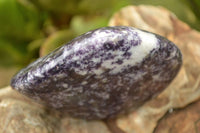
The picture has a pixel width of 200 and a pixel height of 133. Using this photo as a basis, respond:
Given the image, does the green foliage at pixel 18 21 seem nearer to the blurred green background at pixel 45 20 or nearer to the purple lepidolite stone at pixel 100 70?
the blurred green background at pixel 45 20

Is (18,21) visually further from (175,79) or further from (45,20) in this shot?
(175,79)

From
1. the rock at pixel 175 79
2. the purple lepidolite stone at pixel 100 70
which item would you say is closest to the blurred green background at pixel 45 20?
the rock at pixel 175 79

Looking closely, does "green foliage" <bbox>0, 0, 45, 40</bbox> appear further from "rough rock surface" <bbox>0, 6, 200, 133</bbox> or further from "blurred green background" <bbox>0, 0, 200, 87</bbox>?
"rough rock surface" <bbox>0, 6, 200, 133</bbox>

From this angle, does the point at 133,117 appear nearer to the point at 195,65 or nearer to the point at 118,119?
the point at 118,119

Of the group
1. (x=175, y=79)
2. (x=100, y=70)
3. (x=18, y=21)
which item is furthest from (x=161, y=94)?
(x=18, y=21)

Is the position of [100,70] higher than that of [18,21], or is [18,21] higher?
[18,21]

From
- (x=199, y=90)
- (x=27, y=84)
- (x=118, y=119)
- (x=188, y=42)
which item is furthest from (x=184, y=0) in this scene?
(x=27, y=84)

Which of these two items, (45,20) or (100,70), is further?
(45,20)
